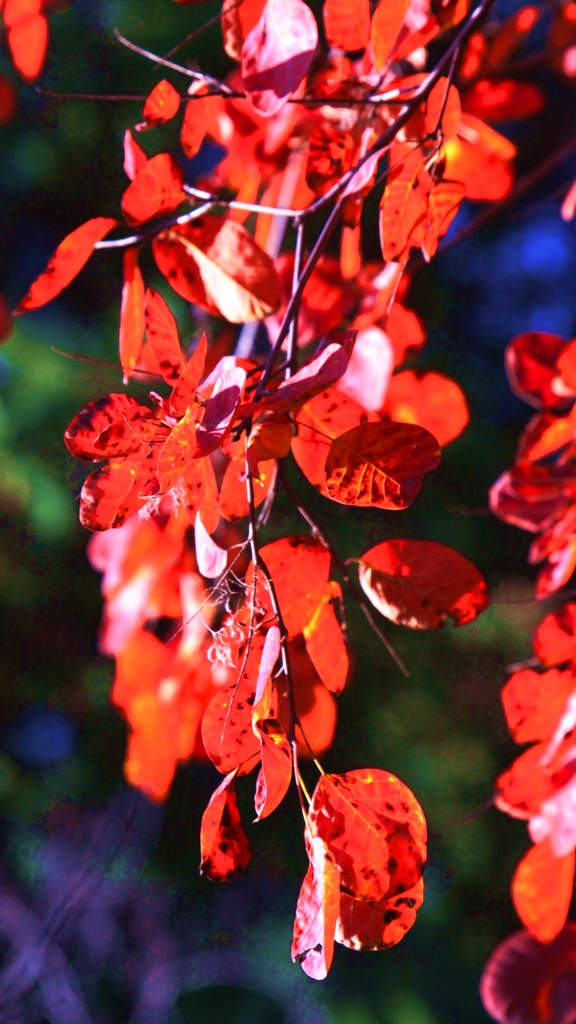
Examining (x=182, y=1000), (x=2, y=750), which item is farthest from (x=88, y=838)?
(x=182, y=1000)

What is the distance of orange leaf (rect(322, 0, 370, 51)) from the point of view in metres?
0.50

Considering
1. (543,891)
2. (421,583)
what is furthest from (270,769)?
(543,891)

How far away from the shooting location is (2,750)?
213 cm

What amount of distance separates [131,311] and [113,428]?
0.57ft

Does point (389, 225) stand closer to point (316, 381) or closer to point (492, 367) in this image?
point (316, 381)

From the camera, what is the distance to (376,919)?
0.34 meters

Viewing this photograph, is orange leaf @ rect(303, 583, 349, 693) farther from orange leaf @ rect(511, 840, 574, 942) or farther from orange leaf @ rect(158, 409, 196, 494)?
orange leaf @ rect(511, 840, 574, 942)

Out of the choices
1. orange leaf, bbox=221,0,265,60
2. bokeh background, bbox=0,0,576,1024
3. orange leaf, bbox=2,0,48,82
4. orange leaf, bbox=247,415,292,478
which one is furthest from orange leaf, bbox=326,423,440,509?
bokeh background, bbox=0,0,576,1024

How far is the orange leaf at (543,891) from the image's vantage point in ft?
1.84

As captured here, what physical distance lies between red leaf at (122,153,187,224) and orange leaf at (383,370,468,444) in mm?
313

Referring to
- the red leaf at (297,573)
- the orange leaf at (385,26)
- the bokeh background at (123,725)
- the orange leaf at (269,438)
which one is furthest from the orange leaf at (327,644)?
the bokeh background at (123,725)

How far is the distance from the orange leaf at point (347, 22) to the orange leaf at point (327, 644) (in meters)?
0.36

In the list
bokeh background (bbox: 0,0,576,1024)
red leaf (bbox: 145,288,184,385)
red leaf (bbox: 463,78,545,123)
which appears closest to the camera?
red leaf (bbox: 145,288,184,385)

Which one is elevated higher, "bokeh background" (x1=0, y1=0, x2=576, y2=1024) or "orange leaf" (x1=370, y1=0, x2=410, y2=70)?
"orange leaf" (x1=370, y1=0, x2=410, y2=70)
